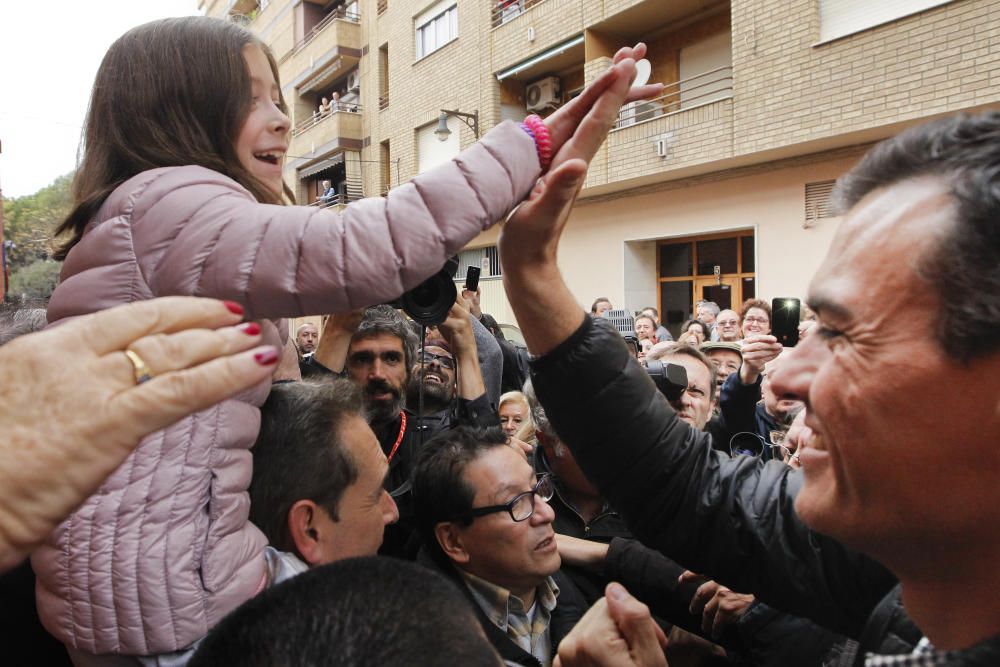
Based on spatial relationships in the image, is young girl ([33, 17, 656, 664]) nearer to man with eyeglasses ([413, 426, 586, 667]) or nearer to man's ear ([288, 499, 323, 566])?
man's ear ([288, 499, 323, 566])

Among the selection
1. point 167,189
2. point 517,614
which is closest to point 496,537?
point 517,614

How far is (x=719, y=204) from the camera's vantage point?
10883 millimetres

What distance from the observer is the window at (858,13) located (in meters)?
8.41

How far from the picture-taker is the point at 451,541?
2385 millimetres

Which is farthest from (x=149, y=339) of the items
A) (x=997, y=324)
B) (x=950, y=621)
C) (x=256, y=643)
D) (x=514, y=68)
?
(x=514, y=68)

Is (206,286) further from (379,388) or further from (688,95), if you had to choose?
(688,95)

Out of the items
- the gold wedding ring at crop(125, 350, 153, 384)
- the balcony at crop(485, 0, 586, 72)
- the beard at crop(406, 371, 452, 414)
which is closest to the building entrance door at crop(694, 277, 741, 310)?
the balcony at crop(485, 0, 586, 72)

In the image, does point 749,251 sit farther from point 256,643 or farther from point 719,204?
point 256,643

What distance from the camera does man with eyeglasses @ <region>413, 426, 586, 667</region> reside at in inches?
90.4

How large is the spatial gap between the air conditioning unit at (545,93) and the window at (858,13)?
19.0 feet

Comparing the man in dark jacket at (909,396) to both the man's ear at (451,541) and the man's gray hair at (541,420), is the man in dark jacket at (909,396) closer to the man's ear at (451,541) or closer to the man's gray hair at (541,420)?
the man's ear at (451,541)

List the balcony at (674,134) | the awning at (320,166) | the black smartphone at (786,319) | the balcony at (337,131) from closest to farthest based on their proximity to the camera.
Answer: the black smartphone at (786,319) → the balcony at (674,134) → the balcony at (337,131) → the awning at (320,166)

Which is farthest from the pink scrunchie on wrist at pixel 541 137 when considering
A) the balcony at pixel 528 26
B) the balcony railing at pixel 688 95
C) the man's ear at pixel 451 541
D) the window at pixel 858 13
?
the balcony at pixel 528 26

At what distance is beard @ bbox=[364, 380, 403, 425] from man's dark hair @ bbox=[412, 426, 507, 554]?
0.77 metres
